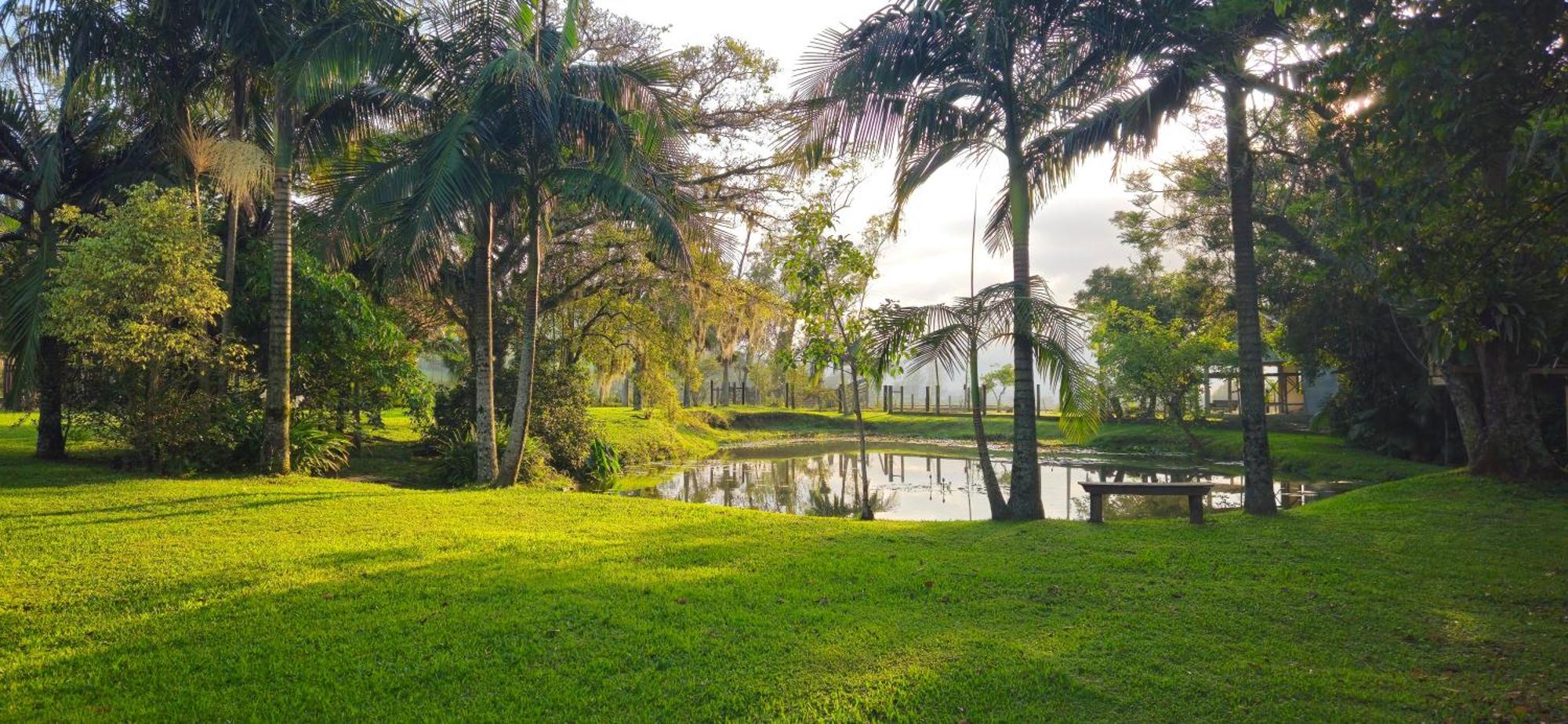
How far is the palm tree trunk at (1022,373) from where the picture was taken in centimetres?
1017

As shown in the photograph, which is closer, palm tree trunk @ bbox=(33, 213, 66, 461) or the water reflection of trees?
palm tree trunk @ bbox=(33, 213, 66, 461)

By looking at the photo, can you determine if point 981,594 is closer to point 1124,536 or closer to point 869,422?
point 1124,536

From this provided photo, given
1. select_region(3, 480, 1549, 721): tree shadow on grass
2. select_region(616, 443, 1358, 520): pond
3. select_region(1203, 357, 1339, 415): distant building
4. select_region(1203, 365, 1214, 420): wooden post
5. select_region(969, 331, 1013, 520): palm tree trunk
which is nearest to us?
select_region(3, 480, 1549, 721): tree shadow on grass

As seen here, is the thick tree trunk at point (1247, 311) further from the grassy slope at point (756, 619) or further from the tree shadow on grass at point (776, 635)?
the tree shadow on grass at point (776, 635)

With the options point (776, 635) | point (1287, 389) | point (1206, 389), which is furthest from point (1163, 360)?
point (776, 635)

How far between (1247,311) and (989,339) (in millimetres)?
3199

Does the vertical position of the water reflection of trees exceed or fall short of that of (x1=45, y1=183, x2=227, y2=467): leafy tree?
it falls short

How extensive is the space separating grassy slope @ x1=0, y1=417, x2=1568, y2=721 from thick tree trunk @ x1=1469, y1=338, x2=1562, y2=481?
356 centimetres

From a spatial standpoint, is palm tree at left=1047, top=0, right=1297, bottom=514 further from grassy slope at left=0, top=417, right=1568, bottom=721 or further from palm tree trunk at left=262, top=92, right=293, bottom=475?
palm tree trunk at left=262, top=92, right=293, bottom=475

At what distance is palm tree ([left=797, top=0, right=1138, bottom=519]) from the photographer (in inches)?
380

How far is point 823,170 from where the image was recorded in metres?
15.1

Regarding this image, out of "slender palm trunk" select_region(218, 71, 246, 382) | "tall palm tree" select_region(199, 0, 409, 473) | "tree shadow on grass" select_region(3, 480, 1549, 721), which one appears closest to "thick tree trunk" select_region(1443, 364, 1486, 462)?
"tree shadow on grass" select_region(3, 480, 1549, 721)

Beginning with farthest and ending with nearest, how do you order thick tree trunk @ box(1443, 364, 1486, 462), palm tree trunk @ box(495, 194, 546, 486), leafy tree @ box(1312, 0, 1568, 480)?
1. thick tree trunk @ box(1443, 364, 1486, 462)
2. palm tree trunk @ box(495, 194, 546, 486)
3. leafy tree @ box(1312, 0, 1568, 480)

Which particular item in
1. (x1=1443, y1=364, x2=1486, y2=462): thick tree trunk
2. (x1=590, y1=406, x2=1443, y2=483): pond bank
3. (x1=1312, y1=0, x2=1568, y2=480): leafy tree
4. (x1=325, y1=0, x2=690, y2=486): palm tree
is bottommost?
(x1=590, y1=406, x2=1443, y2=483): pond bank
